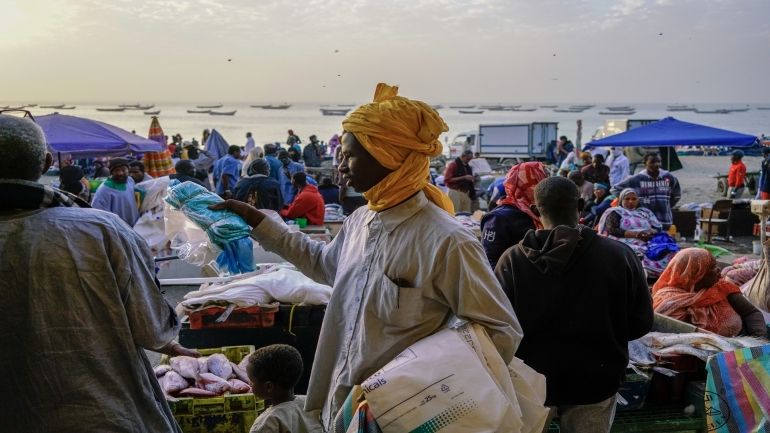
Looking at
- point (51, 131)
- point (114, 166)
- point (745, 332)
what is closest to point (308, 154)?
point (51, 131)

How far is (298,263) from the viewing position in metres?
2.78

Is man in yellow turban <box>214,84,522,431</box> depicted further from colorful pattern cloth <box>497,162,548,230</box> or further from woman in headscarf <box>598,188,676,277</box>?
woman in headscarf <box>598,188,676,277</box>

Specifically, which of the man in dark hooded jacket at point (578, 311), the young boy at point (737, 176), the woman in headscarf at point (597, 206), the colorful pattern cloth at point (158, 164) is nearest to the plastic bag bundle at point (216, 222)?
the man in dark hooded jacket at point (578, 311)

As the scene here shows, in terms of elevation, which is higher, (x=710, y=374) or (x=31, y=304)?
(x=31, y=304)

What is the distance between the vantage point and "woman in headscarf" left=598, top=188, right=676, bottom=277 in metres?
7.59

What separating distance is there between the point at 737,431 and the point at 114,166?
693cm

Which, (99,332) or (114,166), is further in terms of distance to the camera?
(114,166)

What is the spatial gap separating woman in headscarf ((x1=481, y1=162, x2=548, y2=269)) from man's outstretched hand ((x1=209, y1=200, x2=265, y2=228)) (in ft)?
6.72

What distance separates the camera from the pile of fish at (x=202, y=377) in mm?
4074

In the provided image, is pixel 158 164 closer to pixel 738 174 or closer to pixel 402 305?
pixel 402 305

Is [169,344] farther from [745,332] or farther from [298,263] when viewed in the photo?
[745,332]

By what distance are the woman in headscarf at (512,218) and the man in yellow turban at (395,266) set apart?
6.95ft

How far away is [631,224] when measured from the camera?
7.72m

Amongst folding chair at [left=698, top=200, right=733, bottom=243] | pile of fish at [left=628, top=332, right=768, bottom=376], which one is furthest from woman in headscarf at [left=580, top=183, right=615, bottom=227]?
pile of fish at [left=628, top=332, right=768, bottom=376]
